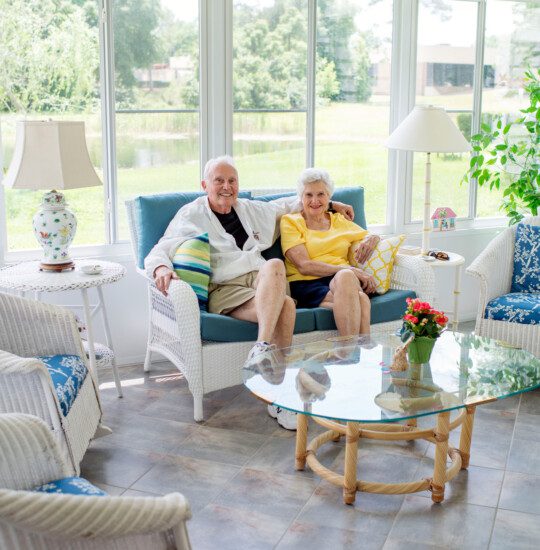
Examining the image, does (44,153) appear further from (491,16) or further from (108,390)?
(491,16)

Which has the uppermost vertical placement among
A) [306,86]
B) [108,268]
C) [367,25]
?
[367,25]

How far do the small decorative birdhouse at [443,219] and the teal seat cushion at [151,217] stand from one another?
1602mm

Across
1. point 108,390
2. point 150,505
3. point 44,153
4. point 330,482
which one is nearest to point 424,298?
point 330,482

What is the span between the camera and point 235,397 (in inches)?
155

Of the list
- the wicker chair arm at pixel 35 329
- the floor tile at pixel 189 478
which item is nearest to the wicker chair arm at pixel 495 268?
the floor tile at pixel 189 478

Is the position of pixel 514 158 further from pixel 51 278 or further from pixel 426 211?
pixel 51 278

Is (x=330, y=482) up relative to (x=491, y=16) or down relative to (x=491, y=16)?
down

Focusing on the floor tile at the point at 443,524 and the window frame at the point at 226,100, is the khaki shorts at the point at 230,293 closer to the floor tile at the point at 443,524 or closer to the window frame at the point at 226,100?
the window frame at the point at 226,100

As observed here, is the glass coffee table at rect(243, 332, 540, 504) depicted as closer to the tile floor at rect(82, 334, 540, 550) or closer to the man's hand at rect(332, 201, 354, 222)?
the tile floor at rect(82, 334, 540, 550)

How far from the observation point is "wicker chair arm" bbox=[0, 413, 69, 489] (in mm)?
1965

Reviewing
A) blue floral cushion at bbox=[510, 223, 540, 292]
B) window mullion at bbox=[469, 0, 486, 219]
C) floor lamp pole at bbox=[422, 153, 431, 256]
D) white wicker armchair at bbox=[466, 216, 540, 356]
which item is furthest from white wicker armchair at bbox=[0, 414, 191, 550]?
window mullion at bbox=[469, 0, 486, 219]

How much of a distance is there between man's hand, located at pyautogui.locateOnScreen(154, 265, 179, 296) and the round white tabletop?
0.18 m

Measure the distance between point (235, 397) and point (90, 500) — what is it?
7.49 ft

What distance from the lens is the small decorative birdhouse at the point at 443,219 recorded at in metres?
4.80
